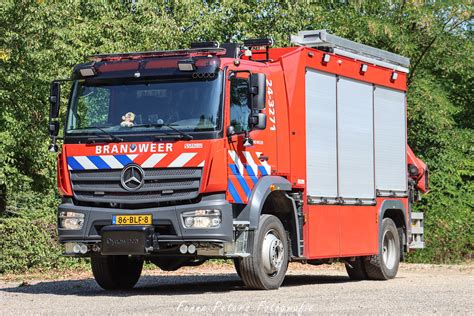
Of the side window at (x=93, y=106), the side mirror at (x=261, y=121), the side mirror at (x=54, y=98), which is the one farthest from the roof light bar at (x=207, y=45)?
the side mirror at (x=54, y=98)

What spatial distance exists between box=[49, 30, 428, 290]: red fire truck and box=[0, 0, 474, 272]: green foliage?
680 cm

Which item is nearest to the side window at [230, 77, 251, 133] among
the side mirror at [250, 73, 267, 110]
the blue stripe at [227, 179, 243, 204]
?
the side mirror at [250, 73, 267, 110]

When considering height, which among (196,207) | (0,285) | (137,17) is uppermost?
(137,17)

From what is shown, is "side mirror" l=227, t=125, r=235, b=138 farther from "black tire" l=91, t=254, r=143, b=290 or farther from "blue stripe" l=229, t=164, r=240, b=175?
"black tire" l=91, t=254, r=143, b=290

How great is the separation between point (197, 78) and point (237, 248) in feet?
7.43

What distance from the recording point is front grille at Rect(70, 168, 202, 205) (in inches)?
541

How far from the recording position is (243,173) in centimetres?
1427

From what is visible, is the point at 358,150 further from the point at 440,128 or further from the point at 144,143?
the point at 440,128

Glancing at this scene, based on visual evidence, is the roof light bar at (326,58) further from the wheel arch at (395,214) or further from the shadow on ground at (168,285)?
the shadow on ground at (168,285)

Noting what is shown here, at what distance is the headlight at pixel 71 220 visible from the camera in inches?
556

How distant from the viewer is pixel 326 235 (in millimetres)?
16031

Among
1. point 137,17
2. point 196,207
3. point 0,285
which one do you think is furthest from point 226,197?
point 137,17

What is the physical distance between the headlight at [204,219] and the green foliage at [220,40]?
25.7 ft

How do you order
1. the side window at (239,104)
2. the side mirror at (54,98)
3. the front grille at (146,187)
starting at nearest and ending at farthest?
the front grille at (146,187) < the side window at (239,104) < the side mirror at (54,98)
